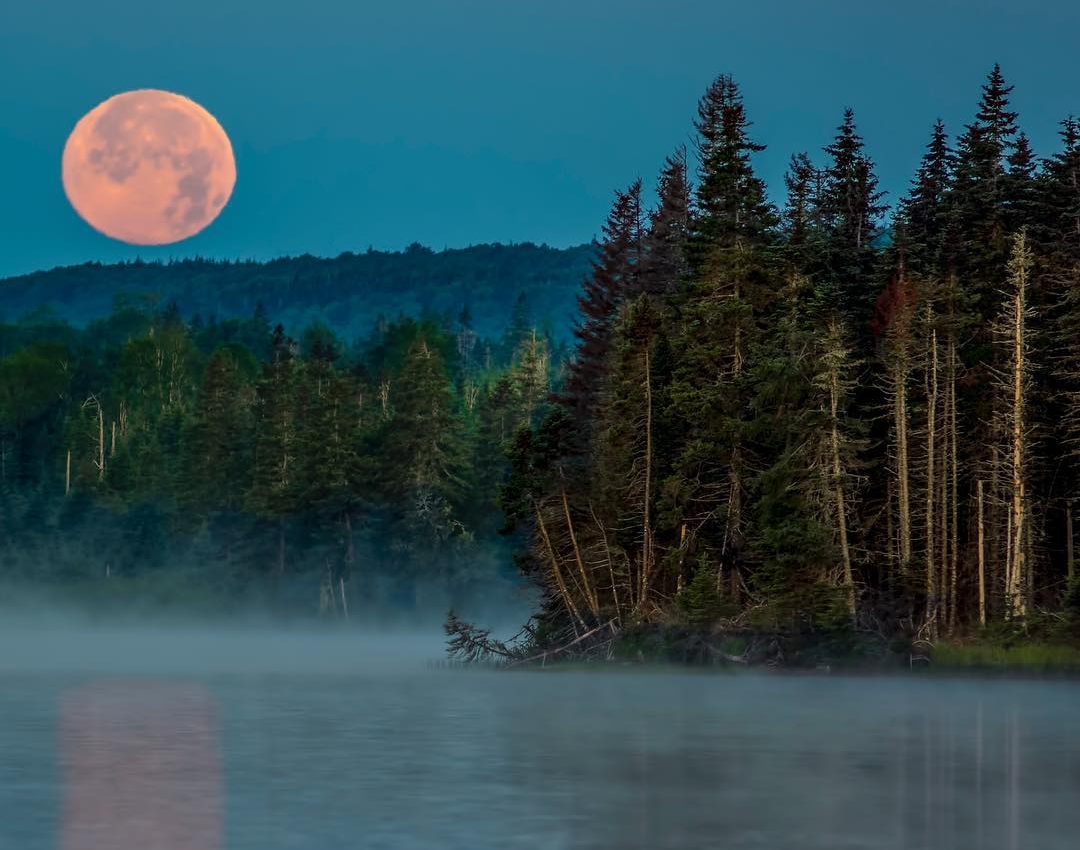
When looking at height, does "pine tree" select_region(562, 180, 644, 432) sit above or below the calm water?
above

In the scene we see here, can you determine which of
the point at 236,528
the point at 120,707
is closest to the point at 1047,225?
the point at 120,707

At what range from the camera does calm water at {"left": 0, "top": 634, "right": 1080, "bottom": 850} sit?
76.6 feet

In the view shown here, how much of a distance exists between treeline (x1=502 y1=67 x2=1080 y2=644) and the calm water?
6652 millimetres

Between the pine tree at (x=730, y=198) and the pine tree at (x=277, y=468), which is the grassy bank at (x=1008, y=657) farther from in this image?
the pine tree at (x=277, y=468)

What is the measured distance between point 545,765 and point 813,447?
1359 inches

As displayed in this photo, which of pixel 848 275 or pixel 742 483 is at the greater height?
pixel 848 275

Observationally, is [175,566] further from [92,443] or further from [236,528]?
[92,443]

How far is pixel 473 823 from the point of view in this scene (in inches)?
957

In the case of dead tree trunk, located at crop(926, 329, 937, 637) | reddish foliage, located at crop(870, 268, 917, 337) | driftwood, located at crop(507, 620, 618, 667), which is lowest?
driftwood, located at crop(507, 620, 618, 667)

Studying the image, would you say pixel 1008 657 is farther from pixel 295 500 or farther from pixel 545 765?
pixel 295 500

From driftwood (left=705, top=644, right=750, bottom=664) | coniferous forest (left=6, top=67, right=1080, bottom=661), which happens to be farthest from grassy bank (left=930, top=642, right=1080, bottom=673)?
driftwood (left=705, top=644, right=750, bottom=664)

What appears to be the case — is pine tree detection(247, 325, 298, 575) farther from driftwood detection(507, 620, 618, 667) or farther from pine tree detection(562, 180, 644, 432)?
driftwood detection(507, 620, 618, 667)

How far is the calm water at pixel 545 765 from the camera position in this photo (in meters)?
23.4

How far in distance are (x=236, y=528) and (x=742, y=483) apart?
276 feet
